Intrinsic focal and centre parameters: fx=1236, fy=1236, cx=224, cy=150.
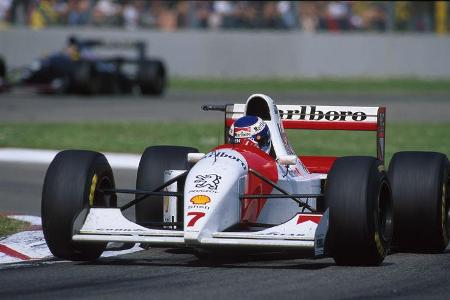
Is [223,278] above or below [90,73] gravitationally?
above

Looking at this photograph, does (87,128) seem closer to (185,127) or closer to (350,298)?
(185,127)

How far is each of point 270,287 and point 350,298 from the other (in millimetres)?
589

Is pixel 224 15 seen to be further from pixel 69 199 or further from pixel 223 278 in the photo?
pixel 223 278

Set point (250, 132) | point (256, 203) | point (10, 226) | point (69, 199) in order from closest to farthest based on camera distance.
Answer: point (69, 199) → point (256, 203) → point (250, 132) → point (10, 226)

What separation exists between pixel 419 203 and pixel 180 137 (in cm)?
1144

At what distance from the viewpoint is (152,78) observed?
105 feet

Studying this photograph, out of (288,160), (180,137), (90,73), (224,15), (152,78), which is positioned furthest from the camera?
(224,15)

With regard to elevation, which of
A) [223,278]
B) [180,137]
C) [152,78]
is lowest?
[180,137]

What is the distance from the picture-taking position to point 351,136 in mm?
A: 21953

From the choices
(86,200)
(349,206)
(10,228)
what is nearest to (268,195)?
(349,206)

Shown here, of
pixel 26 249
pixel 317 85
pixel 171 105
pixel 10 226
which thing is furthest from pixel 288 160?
pixel 317 85

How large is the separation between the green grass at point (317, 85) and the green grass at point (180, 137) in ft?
36.1

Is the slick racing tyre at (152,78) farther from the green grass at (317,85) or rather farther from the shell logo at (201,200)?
the shell logo at (201,200)

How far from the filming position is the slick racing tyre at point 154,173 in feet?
31.5
